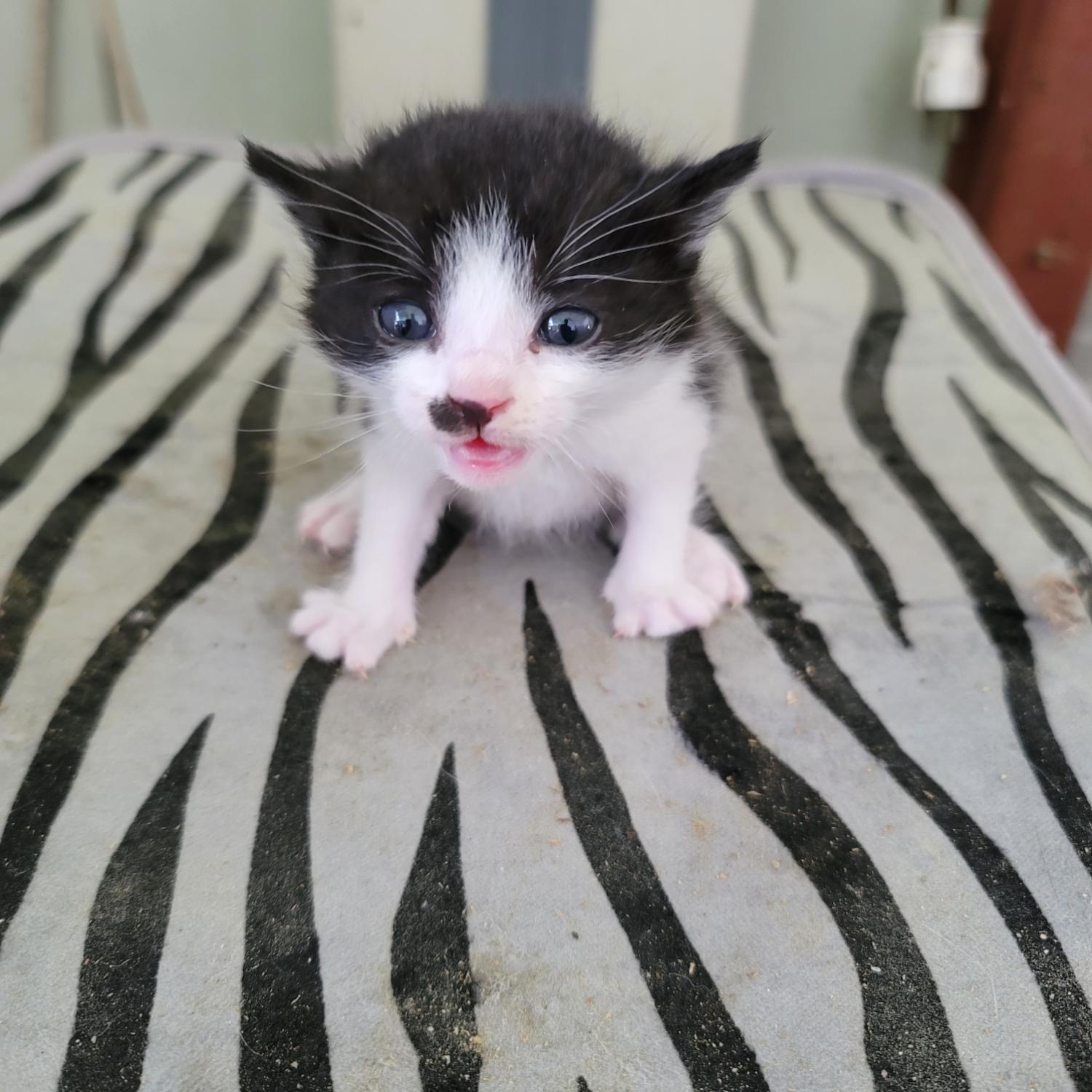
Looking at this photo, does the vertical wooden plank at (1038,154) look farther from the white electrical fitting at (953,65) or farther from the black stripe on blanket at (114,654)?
the black stripe on blanket at (114,654)

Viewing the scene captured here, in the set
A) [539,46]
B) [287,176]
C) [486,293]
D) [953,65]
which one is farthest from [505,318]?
[953,65]

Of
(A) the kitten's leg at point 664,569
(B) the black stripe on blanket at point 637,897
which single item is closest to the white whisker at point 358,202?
(A) the kitten's leg at point 664,569

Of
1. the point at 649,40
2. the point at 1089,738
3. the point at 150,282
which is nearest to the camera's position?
the point at 1089,738

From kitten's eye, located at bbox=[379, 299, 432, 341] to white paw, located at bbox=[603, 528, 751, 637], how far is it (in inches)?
14.9

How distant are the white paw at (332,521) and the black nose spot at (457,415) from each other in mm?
418

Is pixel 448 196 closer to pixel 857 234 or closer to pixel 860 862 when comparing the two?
pixel 860 862

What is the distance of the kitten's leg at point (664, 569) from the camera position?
3.03 ft

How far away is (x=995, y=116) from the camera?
189cm

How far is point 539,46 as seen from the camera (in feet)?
5.92

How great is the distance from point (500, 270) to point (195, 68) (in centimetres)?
172

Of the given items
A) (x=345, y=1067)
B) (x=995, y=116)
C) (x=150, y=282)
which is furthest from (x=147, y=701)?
(x=995, y=116)

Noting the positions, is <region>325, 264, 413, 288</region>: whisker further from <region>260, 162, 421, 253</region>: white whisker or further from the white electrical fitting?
the white electrical fitting

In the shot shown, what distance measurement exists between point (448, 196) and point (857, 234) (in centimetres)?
135

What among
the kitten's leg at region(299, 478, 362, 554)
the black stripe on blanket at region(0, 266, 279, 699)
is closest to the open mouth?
the kitten's leg at region(299, 478, 362, 554)
